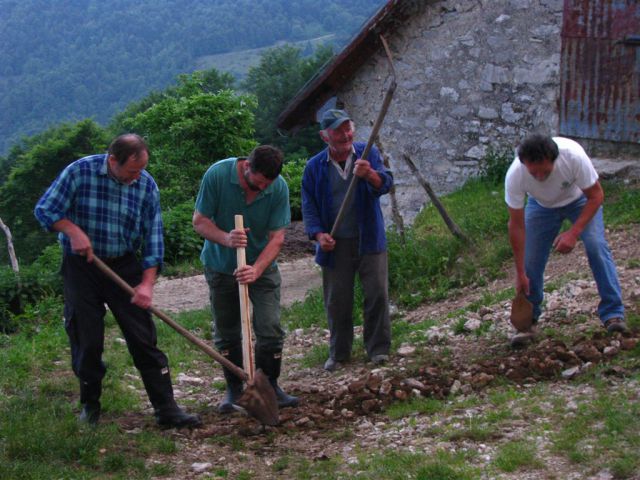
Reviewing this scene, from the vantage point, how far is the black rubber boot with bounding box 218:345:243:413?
6230mm

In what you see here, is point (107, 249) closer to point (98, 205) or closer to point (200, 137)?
point (98, 205)

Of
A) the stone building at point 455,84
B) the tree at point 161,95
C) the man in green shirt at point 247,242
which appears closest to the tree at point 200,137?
the stone building at point 455,84

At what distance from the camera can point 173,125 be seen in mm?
26766

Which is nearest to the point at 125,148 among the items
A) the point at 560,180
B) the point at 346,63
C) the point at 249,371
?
the point at 249,371

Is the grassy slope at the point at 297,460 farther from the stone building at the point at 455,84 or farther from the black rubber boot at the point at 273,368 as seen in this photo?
the stone building at the point at 455,84

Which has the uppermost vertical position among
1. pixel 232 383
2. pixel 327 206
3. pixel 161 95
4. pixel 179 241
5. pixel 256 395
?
pixel 161 95

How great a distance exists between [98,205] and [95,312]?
65cm

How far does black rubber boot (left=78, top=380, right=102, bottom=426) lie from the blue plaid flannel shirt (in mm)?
830

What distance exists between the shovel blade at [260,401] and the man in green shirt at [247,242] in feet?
1.26

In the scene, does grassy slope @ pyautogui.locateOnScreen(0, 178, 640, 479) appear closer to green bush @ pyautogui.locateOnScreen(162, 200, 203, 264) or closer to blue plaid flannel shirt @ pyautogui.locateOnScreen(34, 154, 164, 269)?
blue plaid flannel shirt @ pyautogui.locateOnScreen(34, 154, 164, 269)

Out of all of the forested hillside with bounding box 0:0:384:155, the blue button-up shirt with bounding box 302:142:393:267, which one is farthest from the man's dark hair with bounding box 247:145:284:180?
the forested hillside with bounding box 0:0:384:155

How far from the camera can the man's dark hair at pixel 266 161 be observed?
563 cm

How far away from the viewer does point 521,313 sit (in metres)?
6.56

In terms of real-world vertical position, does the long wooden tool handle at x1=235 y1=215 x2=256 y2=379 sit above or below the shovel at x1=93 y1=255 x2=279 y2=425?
above
